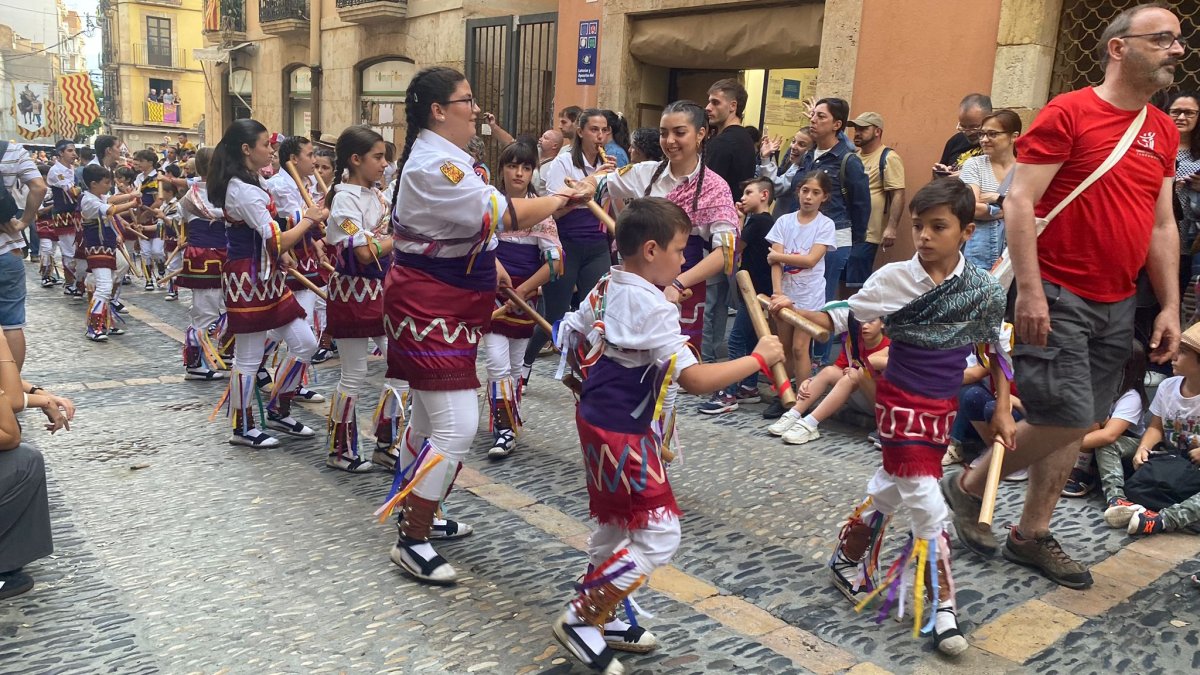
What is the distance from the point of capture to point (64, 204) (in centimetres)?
1145

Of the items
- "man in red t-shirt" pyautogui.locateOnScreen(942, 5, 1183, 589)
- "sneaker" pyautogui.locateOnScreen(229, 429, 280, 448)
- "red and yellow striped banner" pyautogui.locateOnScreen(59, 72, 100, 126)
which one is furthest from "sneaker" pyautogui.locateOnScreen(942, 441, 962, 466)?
"red and yellow striped banner" pyautogui.locateOnScreen(59, 72, 100, 126)

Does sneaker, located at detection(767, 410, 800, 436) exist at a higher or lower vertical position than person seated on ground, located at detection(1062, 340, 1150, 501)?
lower

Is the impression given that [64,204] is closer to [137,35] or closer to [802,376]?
[802,376]

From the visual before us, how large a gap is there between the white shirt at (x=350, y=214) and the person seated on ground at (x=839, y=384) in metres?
Result: 2.47

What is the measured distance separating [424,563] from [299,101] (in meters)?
18.9

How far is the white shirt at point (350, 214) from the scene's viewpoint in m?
4.76

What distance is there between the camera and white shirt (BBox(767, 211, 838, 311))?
20.3 ft

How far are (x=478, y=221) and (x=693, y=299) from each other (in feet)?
5.12

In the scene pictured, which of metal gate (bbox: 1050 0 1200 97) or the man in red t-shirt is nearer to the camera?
the man in red t-shirt

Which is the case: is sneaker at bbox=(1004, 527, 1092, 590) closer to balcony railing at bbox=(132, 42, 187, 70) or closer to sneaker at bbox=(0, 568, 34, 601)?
sneaker at bbox=(0, 568, 34, 601)

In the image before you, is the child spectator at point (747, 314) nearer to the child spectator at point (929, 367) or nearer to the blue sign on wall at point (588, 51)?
the child spectator at point (929, 367)

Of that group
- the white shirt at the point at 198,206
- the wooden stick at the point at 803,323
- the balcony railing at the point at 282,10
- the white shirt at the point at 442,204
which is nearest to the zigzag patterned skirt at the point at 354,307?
the white shirt at the point at 442,204

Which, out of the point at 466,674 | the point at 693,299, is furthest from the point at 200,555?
the point at 693,299

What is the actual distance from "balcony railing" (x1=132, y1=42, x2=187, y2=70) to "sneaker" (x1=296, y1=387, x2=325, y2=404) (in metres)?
46.6
